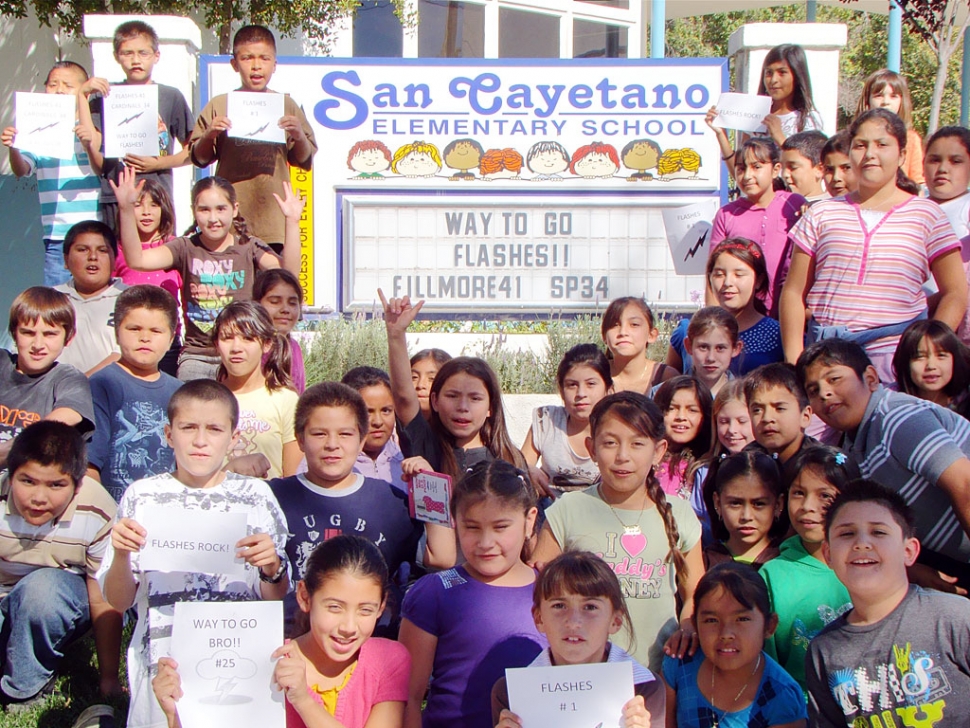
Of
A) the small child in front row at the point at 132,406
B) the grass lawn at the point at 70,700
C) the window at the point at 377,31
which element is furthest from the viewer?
the window at the point at 377,31

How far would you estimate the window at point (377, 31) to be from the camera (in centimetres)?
1201

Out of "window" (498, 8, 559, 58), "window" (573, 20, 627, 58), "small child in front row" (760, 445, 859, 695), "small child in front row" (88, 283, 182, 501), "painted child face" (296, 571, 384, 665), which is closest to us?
"painted child face" (296, 571, 384, 665)

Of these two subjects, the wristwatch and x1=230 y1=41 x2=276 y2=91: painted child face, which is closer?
the wristwatch

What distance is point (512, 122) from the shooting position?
864cm

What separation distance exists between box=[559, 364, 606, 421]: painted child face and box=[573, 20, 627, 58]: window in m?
9.41

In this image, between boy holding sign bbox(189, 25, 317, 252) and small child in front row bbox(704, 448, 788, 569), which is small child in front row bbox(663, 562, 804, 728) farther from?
boy holding sign bbox(189, 25, 317, 252)

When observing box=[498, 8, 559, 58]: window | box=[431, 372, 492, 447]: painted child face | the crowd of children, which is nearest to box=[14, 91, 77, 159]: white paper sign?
the crowd of children

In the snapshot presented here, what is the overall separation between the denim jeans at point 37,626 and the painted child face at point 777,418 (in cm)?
270

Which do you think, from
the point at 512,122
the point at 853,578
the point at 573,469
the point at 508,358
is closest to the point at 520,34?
the point at 512,122

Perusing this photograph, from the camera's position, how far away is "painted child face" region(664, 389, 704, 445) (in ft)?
15.0

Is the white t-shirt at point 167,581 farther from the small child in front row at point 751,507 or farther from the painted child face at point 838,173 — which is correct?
the painted child face at point 838,173

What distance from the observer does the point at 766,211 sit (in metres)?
5.77

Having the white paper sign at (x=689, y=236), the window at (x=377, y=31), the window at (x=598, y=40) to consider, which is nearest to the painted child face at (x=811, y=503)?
the white paper sign at (x=689, y=236)

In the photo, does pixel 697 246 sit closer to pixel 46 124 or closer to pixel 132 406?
pixel 132 406
